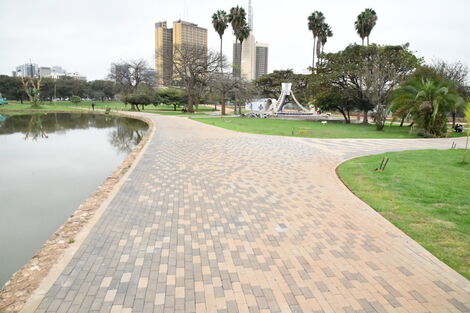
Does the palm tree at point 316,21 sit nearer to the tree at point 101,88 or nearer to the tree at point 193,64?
the tree at point 193,64

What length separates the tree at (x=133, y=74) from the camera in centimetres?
5894

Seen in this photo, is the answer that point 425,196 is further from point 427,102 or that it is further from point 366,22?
point 366,22

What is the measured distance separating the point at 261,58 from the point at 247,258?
417 feet

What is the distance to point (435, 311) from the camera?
11.0 feet

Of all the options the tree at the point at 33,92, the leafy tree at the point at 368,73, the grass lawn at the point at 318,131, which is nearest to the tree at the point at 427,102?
the grass lawn at the point at 318,131

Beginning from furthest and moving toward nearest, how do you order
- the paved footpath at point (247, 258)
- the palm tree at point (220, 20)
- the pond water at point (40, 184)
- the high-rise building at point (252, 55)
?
the high-rise building at point (252, 55) < the palm tree at point (220, 20) < the pond water at point (40, 184) < the paved footpath at point (247, 258)

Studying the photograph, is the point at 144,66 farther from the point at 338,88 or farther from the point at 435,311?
the point at 435,311

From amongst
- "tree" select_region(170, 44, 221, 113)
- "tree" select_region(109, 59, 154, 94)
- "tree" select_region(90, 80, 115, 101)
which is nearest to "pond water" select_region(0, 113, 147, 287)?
"tree" select_region(170, 44, 221, 113)

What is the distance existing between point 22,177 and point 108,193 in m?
4.26

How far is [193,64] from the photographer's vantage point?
43.0m

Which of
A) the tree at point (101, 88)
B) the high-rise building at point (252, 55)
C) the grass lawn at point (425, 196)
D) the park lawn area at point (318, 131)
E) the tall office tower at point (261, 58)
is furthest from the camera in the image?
the tall office tower at point (261, 58)

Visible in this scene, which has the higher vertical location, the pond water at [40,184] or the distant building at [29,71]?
the distant building at [29,71]

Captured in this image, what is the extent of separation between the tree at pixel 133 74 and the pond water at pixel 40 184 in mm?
44160

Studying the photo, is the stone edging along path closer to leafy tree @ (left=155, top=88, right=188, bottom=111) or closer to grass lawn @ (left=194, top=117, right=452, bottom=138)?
grass lawn @ (left=194, top=117, right=452, bottom=138)
